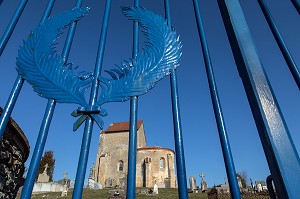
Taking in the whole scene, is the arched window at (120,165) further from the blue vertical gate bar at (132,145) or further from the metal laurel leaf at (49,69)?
the blue vertical gate bar at (132,145)

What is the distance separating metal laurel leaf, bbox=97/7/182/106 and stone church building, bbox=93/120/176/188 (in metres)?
38.8

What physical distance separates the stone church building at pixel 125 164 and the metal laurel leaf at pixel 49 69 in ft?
127

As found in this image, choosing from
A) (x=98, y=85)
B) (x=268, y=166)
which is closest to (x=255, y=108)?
(x=268, y=166)

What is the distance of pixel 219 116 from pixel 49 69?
1.30 meters

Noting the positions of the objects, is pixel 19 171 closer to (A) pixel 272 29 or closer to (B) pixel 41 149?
(B) pixel 41 149

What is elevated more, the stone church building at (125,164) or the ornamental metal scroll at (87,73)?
the stone church building at (125,164)

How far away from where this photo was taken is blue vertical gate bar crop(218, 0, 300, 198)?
132 centimetres

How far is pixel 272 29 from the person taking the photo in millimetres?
1945

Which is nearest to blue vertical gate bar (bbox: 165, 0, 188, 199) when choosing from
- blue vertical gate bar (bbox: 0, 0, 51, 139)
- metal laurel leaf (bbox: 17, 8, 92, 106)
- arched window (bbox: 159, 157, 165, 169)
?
metal laurel leaf (bbox: 17, 8, 92, 106)

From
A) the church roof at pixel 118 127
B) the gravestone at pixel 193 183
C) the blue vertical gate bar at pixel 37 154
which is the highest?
the church roof at pixel 118 127

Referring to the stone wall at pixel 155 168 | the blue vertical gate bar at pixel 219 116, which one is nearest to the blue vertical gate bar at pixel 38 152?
the blue vertical gate bar at pixel 219 116

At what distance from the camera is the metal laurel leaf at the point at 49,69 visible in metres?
1.76

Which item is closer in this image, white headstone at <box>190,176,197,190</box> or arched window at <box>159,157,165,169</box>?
white headstone at <box>190,176,197,190</box>

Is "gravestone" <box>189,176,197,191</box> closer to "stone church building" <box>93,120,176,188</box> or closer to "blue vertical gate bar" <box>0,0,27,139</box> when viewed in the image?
"stone church building" <box>93,120,176,188</box>
